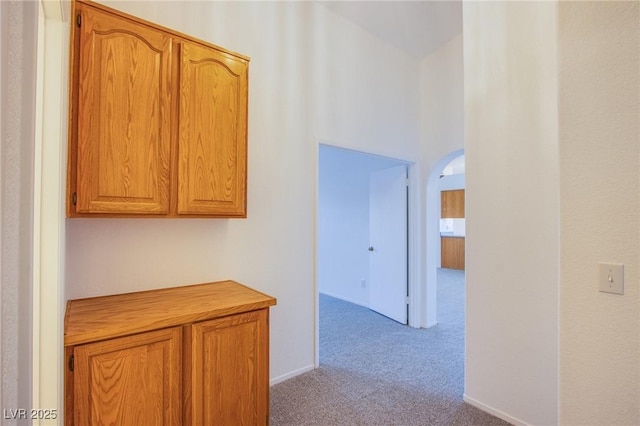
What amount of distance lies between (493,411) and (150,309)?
229cm

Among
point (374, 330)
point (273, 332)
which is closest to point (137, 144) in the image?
point (273, 332)

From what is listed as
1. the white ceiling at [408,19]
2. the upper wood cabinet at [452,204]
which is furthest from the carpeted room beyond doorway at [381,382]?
the upper wood cabinet at [452,204]

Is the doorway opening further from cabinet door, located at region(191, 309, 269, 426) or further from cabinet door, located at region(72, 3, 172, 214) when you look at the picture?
cabinet door, located at region(191, 309, 269, 426)

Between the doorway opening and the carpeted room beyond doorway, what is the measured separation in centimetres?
58

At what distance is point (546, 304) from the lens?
1.81 metres

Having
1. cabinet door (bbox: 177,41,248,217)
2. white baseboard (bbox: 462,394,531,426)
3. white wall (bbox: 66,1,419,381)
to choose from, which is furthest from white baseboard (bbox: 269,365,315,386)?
cabinet door (bbox: 177,41,248,217)

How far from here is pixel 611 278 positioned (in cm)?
113

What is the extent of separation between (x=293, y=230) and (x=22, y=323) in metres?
2.09

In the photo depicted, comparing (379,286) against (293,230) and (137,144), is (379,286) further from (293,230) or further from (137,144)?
(137,144)

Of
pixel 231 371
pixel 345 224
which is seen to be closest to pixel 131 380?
pixel 231 371

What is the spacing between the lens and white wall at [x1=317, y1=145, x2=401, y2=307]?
4.70m

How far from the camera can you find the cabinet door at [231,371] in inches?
58.9

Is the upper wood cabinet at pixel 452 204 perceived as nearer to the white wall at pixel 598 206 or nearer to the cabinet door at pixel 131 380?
the white wall at pixel 598 206

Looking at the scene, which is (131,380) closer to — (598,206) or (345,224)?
(598,206)
